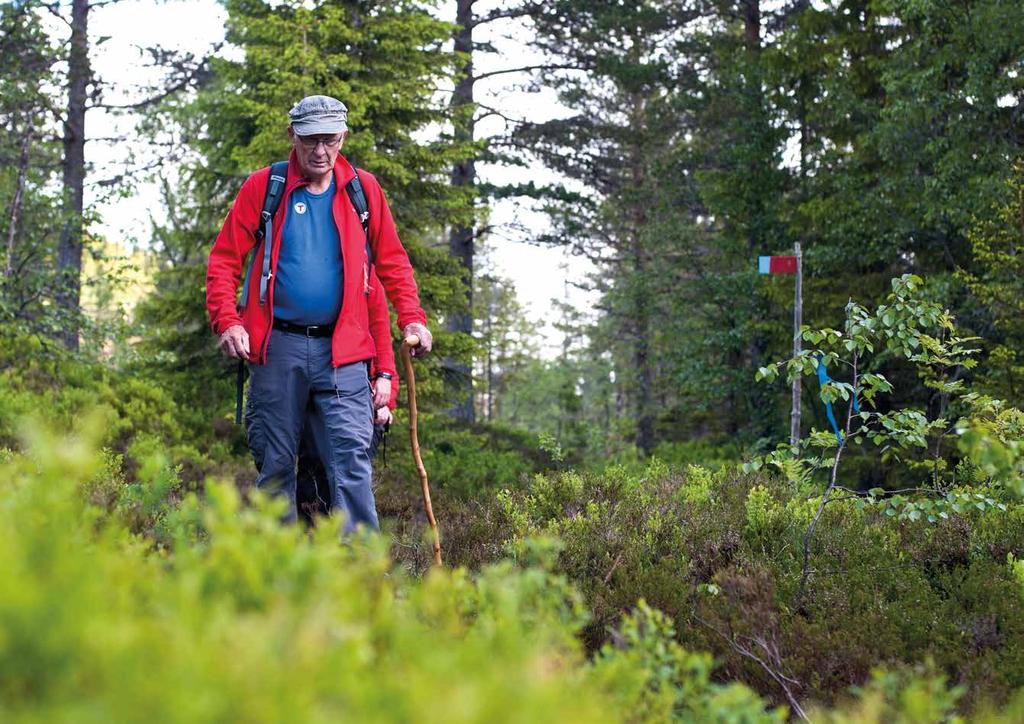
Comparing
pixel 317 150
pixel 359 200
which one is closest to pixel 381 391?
pixel 359 200

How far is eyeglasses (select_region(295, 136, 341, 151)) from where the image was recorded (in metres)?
4.83

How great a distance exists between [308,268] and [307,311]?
21 centimetres

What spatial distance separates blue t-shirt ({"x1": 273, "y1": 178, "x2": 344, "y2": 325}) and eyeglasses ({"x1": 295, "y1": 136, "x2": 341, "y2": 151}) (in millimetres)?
231

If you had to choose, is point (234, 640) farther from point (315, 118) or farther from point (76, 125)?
point (76, 125)

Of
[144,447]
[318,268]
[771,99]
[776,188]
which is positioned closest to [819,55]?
[771,99]

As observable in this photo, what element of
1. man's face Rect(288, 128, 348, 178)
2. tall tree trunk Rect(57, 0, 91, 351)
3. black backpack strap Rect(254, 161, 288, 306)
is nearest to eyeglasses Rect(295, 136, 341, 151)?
man's face Rect(288, 128, 348, 178)

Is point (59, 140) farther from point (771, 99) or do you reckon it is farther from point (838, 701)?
point (838, 701)

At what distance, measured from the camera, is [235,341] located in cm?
472

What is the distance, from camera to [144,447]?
942cm

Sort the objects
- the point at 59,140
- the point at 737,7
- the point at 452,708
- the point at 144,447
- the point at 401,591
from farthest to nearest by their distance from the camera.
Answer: the point at 737,7 < the point at 59,140 < the point at 144,447 < the point at 401,591 < the point at 452,708

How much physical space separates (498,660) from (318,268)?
356cm

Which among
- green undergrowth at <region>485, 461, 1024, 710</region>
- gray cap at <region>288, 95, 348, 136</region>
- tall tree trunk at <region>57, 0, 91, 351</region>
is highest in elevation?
tall tree trunk at <region>57, 0, 91, 351</region>

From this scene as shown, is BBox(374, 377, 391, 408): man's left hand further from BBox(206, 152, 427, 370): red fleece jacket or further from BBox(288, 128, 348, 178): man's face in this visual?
BBox(288, 128, 348, 178): man's face

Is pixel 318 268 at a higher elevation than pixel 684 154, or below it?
below
